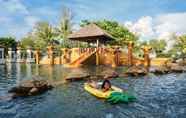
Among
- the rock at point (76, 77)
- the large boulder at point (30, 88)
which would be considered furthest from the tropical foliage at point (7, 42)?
the large boulder at point (30, 88)

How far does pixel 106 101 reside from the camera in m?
13.4

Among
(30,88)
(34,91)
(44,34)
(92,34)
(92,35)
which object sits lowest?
(34,91)

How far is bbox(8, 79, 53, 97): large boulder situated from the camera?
14750mm

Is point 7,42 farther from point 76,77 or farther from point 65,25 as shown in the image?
point 76,77

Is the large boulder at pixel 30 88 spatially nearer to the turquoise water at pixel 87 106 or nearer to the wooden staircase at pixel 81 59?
the turquoise water at pixel 87 106

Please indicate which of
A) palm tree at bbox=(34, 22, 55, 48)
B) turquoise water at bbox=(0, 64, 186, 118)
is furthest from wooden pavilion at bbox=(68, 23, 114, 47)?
palm tree at bbox=(34, 22, 55, 48)

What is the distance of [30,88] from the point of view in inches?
595

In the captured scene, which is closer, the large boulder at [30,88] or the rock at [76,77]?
the large boulder at [30,88]

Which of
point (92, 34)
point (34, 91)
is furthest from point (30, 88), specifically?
point (92, 34)

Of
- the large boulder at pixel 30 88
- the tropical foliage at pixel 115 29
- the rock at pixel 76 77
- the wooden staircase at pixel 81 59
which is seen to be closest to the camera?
the large boulder at pixel 30 88

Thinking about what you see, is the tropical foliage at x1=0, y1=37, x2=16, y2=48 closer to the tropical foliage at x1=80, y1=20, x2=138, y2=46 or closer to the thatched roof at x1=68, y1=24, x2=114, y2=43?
the tropical foliage at x1=80, y1=20, x2=138, y2=46

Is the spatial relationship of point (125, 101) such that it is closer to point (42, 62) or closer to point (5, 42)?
point (42, 62)

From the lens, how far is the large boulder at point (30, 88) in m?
14.8

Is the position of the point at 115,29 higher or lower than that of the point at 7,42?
higher
